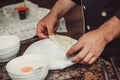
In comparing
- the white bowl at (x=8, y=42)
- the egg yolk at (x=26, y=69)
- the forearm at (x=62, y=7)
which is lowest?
the egg yolk at (x=26, y=69)

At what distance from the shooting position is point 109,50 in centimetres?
203

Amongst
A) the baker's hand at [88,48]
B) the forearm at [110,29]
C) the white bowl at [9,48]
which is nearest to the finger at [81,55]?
the baker's hand at [88,48]

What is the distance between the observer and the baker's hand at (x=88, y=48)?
155 centimetres

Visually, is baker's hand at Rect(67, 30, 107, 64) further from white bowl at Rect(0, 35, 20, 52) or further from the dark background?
the dark background

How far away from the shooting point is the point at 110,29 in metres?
1.65

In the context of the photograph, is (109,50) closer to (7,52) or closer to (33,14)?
(7,52)

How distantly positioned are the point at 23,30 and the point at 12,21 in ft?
1.04

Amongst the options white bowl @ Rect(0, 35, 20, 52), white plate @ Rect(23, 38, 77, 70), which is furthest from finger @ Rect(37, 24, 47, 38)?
white bowl @ Rect(0, 35, 20, 52)

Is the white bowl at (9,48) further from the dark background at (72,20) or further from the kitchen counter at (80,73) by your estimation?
the dark background at (72,20)

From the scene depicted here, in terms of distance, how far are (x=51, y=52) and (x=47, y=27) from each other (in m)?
0.44

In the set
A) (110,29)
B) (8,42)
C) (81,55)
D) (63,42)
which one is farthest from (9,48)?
(110,29)

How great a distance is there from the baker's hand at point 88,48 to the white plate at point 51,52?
0.06 metres

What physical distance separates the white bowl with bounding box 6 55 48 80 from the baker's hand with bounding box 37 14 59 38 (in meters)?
0.52

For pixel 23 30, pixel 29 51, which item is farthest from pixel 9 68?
pixel 23 30
